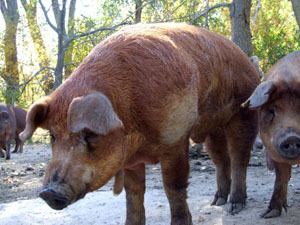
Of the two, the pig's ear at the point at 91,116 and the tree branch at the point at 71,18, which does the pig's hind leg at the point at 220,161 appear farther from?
the tree branch at the point at 71,18

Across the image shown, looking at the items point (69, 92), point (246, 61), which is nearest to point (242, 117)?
point (246, 61)

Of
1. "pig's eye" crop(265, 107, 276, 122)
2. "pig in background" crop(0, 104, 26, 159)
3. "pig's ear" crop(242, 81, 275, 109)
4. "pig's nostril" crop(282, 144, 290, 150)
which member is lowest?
"pig in background" crop(0, 104, 26, 159)

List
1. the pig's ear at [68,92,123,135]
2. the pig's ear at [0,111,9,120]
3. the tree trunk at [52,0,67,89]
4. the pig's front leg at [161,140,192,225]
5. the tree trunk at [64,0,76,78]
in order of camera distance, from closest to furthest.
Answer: the pig's ear at [68,92,123,135], the pig's front leg at [161,140,192,225], the pig's ear at [0,111,9,120], the tree trunk at [52,0,67,89], the tree trunk at [64,0,76,78]

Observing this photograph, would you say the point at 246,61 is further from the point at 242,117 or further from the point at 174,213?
the point at 174,213

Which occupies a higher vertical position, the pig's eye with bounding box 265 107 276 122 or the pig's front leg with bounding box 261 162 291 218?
the pig's eye with bounding box 265 107 276 122

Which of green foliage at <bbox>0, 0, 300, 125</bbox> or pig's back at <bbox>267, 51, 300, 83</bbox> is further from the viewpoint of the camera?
green foliage at <bbox>0, 0, 300, 125</bbox>

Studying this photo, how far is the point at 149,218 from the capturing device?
4.62 m

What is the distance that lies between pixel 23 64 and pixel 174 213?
1544 centimetres

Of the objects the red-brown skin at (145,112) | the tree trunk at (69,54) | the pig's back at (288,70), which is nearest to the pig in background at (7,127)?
the tree trunk at (69,54)

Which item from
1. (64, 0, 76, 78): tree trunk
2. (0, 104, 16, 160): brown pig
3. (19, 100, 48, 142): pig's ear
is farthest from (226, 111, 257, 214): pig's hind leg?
(64, 0, 76, 78): tree trunk

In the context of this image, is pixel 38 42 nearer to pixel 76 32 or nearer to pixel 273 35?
pixel 76 32

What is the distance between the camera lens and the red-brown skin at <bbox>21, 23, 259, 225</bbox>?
9.78 ft

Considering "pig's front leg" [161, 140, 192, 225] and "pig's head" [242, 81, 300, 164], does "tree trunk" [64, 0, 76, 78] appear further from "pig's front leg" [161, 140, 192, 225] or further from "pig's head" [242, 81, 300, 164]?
"pig's front leg" [161, 140, 192, 225]

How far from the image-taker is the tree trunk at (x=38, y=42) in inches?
615
